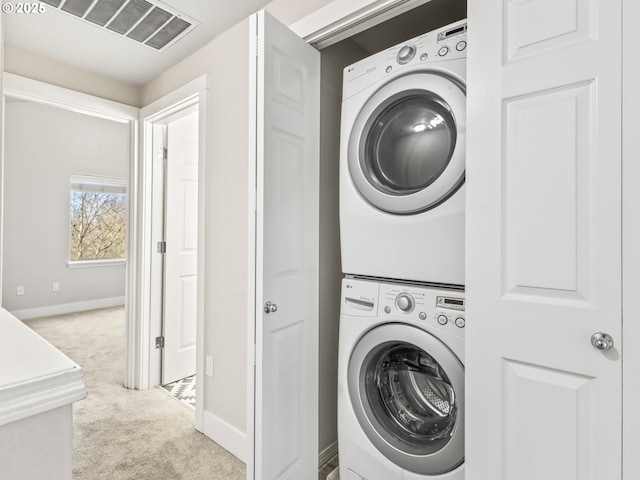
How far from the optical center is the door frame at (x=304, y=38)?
4.49ft

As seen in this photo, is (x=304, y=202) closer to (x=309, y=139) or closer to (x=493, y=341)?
(x=309, y=139)

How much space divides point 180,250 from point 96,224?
3787mm

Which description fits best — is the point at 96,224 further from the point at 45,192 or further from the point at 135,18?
the point at 135,18

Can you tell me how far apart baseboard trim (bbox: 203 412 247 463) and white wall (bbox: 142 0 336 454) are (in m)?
0.02

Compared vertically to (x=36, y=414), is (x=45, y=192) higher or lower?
higher

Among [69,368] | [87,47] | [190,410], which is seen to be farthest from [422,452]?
[87,47]

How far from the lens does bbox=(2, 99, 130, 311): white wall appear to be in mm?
A: 4816

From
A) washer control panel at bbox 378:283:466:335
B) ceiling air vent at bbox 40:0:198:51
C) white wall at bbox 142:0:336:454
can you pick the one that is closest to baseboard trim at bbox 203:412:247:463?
white wall at bbox 142:0:336:454

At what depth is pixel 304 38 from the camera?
1.67 metres

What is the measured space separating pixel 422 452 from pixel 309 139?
4.53 ft

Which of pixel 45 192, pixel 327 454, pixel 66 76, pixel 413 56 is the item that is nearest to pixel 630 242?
pixel 413 56

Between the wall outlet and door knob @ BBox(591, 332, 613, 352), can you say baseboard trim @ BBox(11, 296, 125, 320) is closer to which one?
the wall outlet

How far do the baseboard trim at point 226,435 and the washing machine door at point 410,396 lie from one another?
87 centimetres

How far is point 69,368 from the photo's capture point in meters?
0.57
